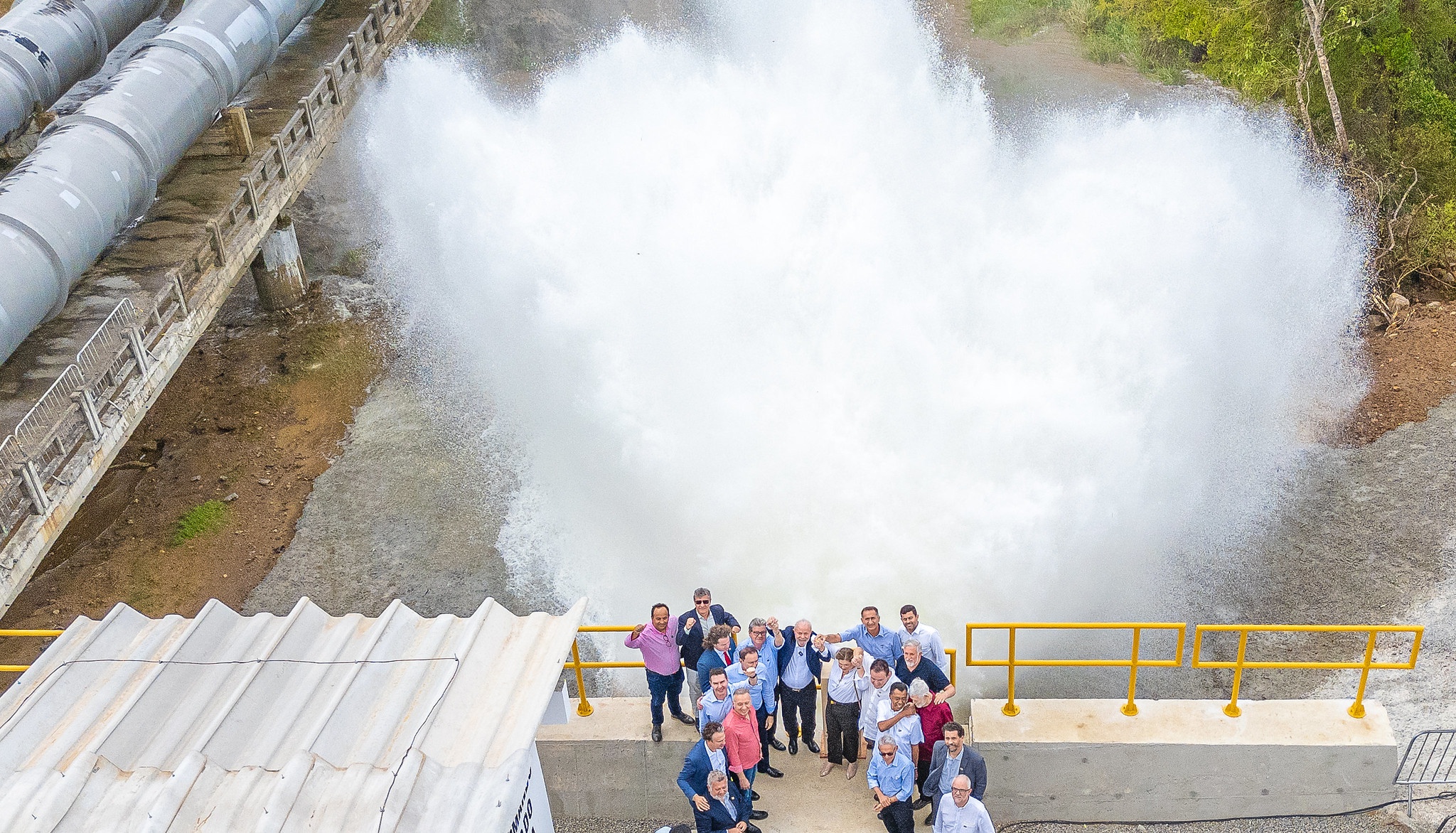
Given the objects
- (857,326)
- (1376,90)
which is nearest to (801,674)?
(857,326)

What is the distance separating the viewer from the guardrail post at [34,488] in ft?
39.1

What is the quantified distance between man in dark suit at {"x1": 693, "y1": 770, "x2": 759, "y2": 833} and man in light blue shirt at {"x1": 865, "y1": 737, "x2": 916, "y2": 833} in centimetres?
107

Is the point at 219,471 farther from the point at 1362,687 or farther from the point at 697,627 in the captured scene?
the point at 1362,687

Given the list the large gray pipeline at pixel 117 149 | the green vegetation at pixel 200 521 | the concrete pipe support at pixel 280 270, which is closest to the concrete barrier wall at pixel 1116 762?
the green vegetation at pixel 200 521

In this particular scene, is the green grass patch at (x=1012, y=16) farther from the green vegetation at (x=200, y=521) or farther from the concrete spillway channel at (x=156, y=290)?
the green vegetation at (x=200, y=521)

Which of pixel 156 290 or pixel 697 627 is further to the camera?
pixel 156 290

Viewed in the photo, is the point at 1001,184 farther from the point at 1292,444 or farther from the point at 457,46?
the point at 457,46

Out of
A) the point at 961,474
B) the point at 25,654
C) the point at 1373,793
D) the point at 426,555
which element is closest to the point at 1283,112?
the point at 961,474

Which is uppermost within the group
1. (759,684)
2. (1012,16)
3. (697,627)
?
(1012,16)

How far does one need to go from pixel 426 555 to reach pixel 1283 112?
2043 centimetres

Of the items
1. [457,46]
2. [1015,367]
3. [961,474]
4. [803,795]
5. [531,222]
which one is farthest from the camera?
A: [457,46]

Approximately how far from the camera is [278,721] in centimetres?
787

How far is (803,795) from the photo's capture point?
1041 centimetres

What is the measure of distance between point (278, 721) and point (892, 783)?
470cm
